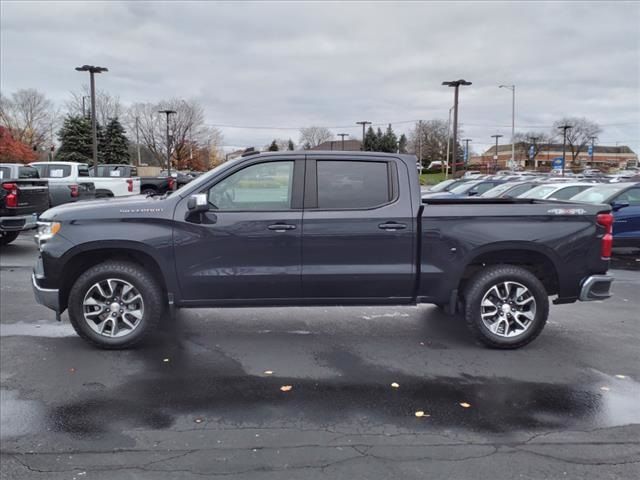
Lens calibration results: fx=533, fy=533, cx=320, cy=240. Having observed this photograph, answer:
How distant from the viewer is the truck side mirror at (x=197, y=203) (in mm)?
4855

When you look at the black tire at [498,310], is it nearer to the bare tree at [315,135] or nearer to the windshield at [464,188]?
the windshield at [464,188]

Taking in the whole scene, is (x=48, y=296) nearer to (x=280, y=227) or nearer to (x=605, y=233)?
(x=280, y=227)

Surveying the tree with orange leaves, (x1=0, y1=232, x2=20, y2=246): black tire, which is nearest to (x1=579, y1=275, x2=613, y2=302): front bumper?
(x1=0, y1=232, x2=20, y2=246): black tire

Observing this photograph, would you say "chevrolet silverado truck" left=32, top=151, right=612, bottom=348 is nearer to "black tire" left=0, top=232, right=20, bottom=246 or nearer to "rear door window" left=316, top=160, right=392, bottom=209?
"rear door window" left=316, top=160, right=392, bottom=209

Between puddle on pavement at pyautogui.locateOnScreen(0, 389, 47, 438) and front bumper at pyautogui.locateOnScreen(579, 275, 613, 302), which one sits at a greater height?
front bumper at pyautogui.locateOnScreen(579, 275, 613, 302)

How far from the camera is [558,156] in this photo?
379ft

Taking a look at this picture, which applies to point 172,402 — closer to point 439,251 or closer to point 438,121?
point 439,251

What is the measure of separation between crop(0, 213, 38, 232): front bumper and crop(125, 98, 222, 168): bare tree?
49395 millimetres

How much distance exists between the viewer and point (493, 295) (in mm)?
5289

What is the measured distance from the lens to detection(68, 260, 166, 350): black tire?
502 cm

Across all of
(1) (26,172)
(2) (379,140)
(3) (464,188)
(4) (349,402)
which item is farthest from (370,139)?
(4) (349,402)

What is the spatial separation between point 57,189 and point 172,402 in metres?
13.9

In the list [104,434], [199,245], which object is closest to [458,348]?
[199,245]

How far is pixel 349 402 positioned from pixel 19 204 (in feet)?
31.7
